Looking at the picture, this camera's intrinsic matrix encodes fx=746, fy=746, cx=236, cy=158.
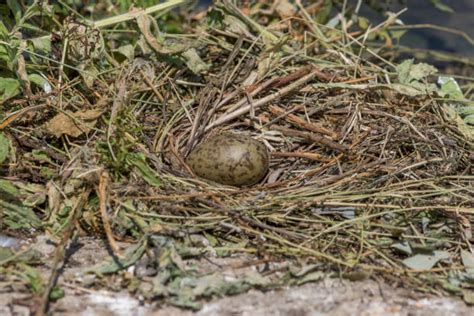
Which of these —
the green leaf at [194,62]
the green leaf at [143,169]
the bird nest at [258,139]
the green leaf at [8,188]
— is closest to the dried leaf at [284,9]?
the bird nest at [258,139]

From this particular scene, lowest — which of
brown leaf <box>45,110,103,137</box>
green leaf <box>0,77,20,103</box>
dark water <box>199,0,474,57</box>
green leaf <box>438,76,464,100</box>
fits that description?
dark water <box>199,0,474,57</box>

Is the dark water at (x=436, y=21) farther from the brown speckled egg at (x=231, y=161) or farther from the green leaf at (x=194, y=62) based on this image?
the brown speckled egg at (x=231, y=161)

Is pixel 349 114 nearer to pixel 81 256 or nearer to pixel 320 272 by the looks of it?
pixel 320 272

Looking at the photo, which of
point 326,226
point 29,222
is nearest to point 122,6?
point 29,222

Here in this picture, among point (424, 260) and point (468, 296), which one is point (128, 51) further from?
point (468, 296)

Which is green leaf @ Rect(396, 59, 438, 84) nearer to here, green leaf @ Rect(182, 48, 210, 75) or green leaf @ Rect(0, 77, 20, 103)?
green leaf @ Rect(182, 48, 210, 75)

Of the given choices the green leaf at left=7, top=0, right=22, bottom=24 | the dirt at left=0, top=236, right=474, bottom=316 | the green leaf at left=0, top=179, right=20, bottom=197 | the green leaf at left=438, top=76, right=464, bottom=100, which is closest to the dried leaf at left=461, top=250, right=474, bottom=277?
the dirt at left=0, top=236, right=474, bottom=316
